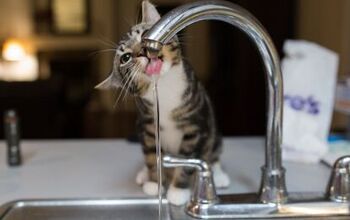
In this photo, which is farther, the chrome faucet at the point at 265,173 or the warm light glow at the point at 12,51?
the warm light glow at the point at 12,51

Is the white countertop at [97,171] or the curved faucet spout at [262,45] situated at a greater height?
the curved faucet spout at [262,45]

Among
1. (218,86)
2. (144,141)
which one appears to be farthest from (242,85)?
(144,141)

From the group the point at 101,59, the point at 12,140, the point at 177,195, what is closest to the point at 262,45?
the point at 177,195

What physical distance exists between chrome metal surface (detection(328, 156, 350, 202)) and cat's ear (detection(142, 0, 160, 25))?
37cm

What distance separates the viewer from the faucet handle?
0.71 m

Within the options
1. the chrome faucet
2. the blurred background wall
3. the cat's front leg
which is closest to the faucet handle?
the chrome faucet

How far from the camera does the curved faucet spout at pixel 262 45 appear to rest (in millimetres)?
584

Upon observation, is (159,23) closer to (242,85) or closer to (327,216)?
(327,216)

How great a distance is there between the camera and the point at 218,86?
433 cm

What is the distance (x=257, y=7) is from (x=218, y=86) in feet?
4.39

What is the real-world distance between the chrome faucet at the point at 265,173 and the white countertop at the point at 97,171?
3.6 inches

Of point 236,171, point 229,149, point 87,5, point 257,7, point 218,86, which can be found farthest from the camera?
point 87,5

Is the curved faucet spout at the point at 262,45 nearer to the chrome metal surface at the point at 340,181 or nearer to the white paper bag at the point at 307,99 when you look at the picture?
the chrome metal surface at the point at 340,181

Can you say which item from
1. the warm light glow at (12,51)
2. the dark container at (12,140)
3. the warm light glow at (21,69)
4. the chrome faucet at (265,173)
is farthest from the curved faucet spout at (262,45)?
the warm light glow at (12,51)
